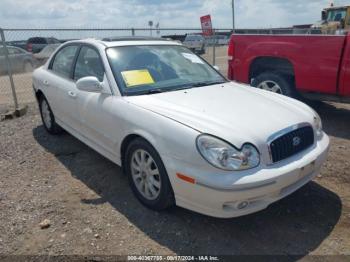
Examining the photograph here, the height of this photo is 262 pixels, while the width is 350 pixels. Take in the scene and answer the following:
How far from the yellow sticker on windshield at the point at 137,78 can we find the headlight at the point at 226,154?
1.23m

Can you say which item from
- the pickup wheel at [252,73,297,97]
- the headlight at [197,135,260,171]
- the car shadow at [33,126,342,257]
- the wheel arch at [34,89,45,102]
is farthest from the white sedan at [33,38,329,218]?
the pickup wheel at [252,73,297,97]

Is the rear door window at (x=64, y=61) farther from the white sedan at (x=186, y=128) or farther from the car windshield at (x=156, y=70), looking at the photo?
the car windshield at (x=156, y=70)

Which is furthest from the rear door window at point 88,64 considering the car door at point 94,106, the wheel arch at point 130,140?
the wheel arch at point 130,140

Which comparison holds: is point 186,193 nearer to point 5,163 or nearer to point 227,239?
point 227,239

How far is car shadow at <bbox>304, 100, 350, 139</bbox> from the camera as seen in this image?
569 centimetres

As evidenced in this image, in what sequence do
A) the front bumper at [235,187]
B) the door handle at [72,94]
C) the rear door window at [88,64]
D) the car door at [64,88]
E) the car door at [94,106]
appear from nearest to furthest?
the front bumper at [235,187]
the car door at [94,106]
the rear door window at [88,64]
the door handle at [72,94]
the car door at [64,88]

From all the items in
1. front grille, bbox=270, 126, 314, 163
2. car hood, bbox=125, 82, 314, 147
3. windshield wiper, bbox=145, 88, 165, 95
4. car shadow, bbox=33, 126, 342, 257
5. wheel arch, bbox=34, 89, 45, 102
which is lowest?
car shadow, bbox=33, 126, 342, 257

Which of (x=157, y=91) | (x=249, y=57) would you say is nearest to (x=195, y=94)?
(x=157, y=91)

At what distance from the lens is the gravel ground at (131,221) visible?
3.01 metres

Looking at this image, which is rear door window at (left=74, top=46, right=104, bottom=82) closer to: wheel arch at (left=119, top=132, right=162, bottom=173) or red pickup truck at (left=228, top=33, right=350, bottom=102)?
wheel arch at (left=119, top=132, right=162, bottom=173)

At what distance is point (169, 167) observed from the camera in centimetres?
303

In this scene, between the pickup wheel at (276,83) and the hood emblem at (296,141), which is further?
the pickup wheel at (276,83)

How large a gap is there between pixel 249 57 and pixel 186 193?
174 inches

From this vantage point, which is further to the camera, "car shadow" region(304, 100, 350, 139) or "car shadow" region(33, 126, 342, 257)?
"car shadow" region(304, 100, 350, 139)
